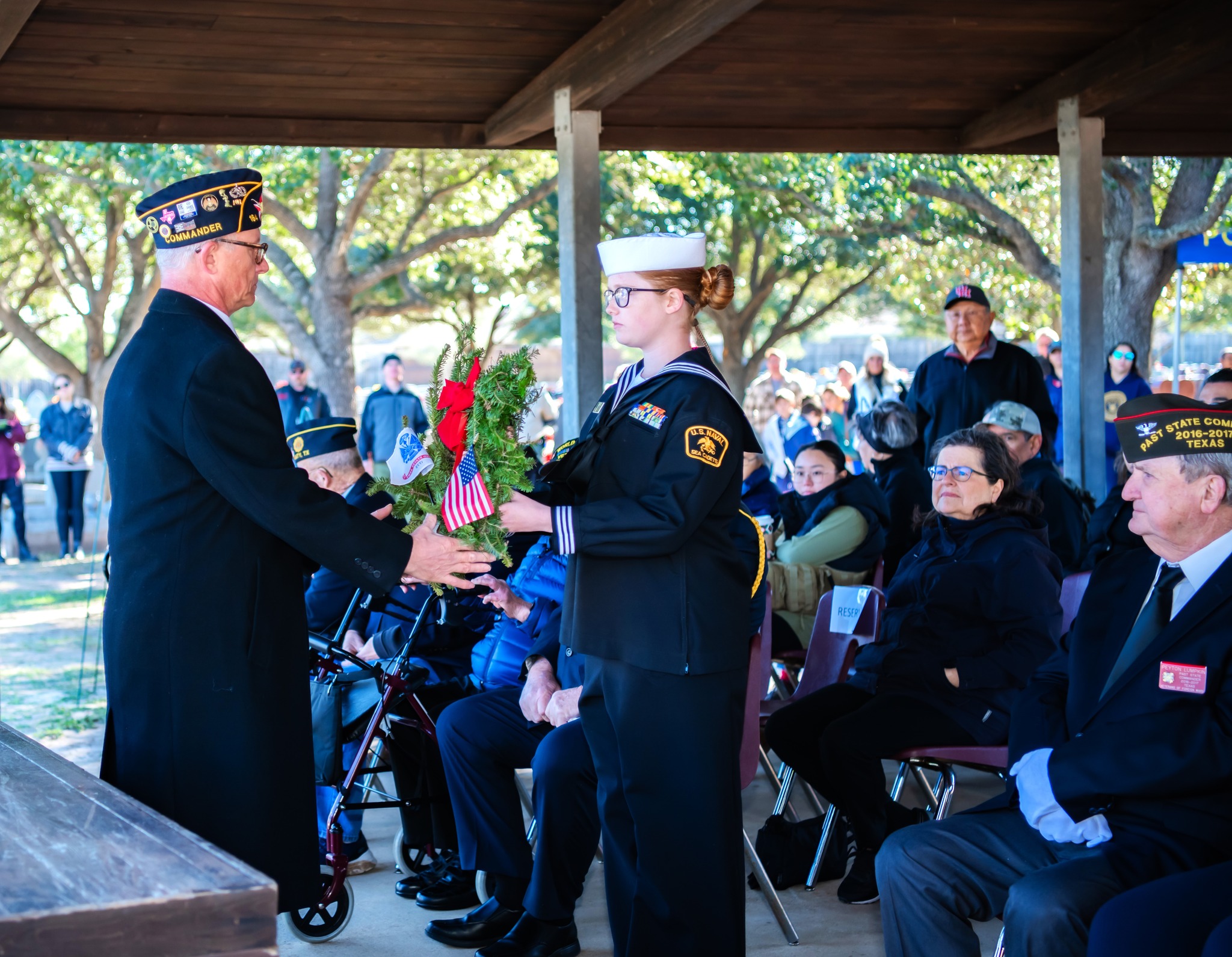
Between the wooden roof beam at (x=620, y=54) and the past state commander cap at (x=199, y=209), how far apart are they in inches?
110

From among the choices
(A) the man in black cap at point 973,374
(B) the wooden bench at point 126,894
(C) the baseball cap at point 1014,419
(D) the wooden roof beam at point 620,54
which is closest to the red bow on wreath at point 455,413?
(B) the wooden bench at point 126,894

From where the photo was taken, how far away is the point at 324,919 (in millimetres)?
3906

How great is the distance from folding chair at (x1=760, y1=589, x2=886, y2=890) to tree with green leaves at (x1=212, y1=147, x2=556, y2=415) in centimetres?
1041

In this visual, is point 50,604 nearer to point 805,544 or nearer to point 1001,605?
point 805,544

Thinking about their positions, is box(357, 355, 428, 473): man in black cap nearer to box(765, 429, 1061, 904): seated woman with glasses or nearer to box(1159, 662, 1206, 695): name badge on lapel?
box(765, 429, 1061, 904): seated woman with glasses

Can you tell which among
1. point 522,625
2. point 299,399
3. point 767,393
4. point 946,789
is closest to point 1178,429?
point 946,789

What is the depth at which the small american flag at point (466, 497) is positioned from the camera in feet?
9.36

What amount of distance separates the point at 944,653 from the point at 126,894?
9.35 feet

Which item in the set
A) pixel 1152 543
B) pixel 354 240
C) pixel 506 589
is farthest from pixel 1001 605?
pixel 354 240

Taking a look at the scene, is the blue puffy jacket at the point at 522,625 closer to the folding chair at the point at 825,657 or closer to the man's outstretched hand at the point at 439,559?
the folding chair at the point at 825,657

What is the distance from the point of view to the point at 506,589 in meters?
4.20

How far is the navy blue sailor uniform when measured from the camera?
277 cm

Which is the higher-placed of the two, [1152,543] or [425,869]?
[1152,543]

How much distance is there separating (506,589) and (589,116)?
302cm
